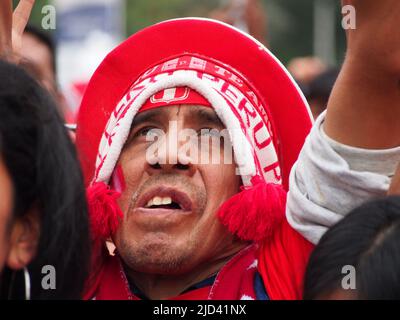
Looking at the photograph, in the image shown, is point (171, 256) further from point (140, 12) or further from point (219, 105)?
point (140, 12)

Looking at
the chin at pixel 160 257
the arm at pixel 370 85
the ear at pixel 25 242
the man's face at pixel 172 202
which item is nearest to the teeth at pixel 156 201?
the man's face at pixel 172 202

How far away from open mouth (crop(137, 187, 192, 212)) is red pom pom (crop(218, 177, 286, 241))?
0.30ft

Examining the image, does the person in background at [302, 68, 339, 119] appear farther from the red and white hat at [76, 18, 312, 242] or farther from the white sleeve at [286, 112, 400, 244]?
the white sleeve at [286, 112, 400, 244]

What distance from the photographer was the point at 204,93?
9.05 ft

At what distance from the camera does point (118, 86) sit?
118 inches

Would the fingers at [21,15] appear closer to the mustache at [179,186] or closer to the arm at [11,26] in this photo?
the arm at [11,26]

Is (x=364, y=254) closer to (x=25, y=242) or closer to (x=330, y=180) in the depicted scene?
(x=330, y=180)

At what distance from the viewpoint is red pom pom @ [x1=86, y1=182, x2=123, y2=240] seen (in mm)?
2686

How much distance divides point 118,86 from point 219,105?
376mm

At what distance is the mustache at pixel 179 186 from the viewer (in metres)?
2.67

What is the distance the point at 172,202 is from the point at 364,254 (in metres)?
0.74

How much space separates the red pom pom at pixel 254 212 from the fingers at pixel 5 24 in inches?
25.9

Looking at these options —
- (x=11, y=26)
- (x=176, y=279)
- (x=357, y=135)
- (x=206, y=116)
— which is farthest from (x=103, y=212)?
(x=357, y=135)
